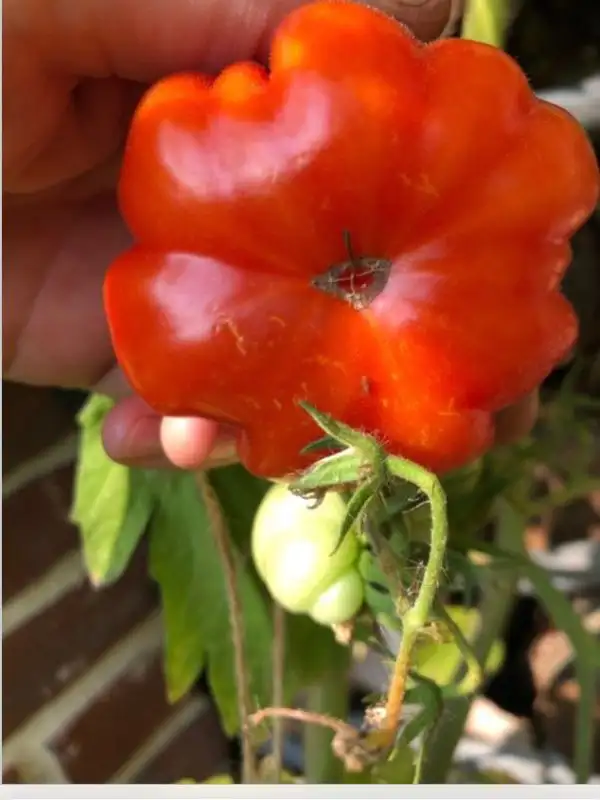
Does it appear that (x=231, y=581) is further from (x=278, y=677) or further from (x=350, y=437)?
(x=350, y=437)

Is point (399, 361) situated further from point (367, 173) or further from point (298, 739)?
point (298, 739)

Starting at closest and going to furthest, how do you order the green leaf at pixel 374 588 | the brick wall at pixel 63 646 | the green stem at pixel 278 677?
1. the green leaf at pixel 374 588
2. the green stem at pixel 278 677
3. the brick wall at pixel 63 646

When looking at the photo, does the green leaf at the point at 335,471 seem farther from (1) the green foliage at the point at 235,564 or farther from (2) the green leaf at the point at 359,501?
(1) the green foliage at the point at 235,564

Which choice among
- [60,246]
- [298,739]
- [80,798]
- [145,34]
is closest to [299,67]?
[145,34]

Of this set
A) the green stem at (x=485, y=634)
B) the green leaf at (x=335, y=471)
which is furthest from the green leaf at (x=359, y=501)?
the green stem at (x=485, y=634)

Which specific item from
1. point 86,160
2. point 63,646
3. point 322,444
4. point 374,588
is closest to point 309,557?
point 374,588

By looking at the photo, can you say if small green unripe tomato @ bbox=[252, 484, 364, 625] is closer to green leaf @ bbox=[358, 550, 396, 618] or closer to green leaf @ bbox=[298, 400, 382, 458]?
green leaf @ bbox=[358, 550, 396, 618]
